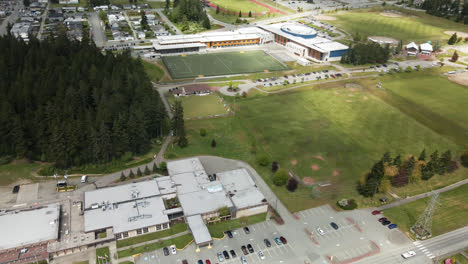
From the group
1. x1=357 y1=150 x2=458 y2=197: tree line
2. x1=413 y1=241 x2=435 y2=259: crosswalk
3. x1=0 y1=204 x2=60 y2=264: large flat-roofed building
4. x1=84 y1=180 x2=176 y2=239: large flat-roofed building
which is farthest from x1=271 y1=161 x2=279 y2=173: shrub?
x1=0 y1=204 x2=60 y2=264: large flat-roofed building

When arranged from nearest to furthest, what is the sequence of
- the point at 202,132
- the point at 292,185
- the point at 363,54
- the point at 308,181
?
1. the point at 292,185
2. the point at 308,181
3. the point at 202,132
4. the point at 363,54

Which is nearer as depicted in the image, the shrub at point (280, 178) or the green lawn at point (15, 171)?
the green lawn at point (15, 171)

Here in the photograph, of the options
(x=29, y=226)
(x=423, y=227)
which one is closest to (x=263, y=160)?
(x=423, y=227)

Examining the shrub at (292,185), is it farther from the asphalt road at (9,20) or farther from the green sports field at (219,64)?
the asphalt road at (9,20)

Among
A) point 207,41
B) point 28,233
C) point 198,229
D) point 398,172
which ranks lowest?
point 28,233

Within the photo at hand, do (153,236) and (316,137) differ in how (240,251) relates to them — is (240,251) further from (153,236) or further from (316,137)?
(316,137)

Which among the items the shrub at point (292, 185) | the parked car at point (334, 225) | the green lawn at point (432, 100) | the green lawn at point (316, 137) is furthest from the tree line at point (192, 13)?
the parked car at point (334, 225)

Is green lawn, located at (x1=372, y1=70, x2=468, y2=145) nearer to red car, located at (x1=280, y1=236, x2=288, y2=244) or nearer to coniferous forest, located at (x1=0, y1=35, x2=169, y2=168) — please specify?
red car, located at (x1=280, y1=236, x2=288, y2=244)
